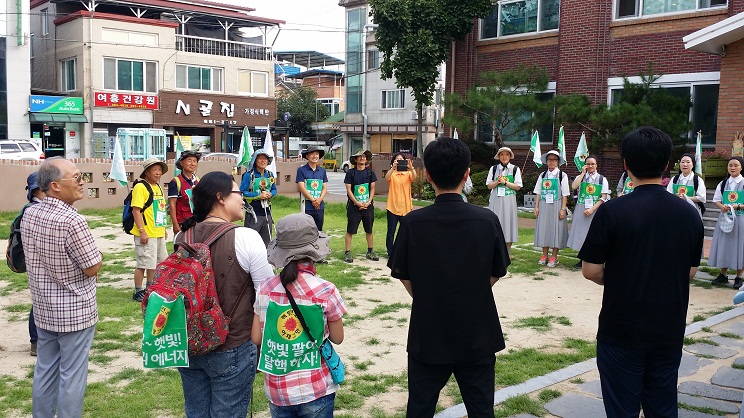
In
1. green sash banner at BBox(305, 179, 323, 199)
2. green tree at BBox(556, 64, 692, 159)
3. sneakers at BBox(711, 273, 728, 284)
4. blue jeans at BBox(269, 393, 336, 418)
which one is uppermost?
green tree at BBox(556, 64, 692, 159)

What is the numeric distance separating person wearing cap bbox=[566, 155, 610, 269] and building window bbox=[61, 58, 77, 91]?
103 feet

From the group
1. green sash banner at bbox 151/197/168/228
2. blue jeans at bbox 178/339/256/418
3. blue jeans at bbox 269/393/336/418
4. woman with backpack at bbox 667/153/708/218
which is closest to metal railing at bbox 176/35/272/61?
green sash banner at bbox 151/197/168/228

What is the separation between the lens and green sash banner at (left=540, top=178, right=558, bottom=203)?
10.6m

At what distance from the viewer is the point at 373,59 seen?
143ft

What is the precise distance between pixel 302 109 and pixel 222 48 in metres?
15.9

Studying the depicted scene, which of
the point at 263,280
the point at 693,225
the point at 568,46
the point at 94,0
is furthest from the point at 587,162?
the point at 94,0

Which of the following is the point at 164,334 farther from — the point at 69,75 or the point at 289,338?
the point at 69,75

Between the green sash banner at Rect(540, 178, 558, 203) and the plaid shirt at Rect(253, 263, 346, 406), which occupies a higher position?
the green sash banner at Rect(540, 178, 558, 203)

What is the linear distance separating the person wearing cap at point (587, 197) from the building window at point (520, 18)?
412 inches

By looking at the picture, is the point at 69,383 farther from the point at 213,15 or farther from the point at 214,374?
the point at 213,15

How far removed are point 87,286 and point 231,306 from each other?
1275 mm

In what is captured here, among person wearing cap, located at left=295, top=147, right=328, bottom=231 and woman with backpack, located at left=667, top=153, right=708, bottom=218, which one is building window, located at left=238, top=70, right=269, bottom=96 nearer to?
person wearing cap, located at left=295, top=147, right=328, bottom=231

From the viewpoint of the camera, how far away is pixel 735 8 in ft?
50.4

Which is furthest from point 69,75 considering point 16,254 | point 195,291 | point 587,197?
point 195,291
